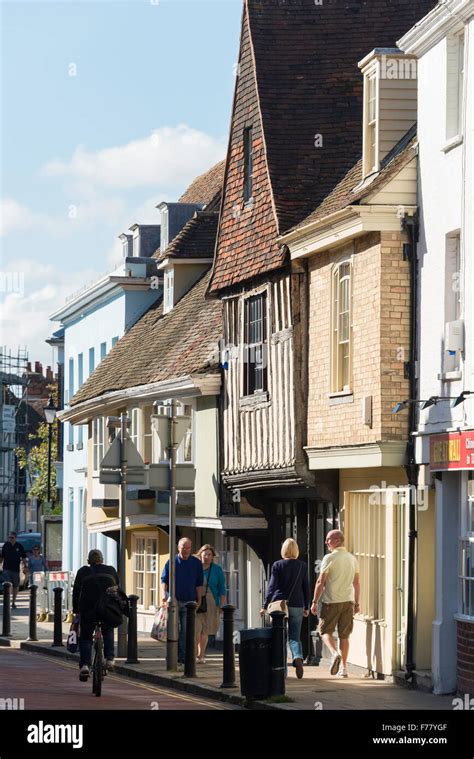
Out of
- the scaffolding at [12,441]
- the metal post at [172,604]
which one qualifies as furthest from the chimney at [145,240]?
the scaffolding at [12,441]

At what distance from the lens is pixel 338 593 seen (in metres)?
21.4

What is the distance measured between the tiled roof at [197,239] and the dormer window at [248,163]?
7.36 m

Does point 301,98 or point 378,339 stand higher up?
point 301,98

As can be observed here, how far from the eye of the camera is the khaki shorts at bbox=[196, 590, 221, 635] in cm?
2439

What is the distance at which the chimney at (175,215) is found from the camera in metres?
37.9

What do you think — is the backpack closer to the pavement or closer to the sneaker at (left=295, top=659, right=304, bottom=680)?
the pavement

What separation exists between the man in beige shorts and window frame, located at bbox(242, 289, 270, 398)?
4.73 m

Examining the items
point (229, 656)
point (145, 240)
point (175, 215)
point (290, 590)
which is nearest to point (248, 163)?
point (290, 590)

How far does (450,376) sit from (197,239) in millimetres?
15941

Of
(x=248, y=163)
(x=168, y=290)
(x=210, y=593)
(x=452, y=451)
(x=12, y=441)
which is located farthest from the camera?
(x=12, y=441)

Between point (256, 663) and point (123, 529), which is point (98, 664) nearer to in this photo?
point (256, 663)

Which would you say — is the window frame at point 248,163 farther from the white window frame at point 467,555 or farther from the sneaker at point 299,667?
the white window frame at point 467,555
